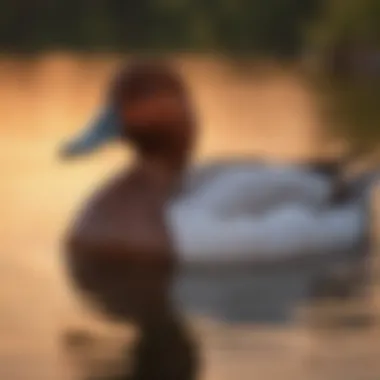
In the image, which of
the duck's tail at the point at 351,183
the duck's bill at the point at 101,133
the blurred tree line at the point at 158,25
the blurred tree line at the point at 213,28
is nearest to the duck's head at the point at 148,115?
the duck's bill at the point at 101,133

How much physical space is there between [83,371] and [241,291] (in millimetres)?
481

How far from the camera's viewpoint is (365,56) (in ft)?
20.5

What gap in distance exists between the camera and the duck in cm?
219

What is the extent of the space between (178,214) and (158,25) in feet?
16.2

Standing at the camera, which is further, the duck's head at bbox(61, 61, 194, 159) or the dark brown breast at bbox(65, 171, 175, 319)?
the duck's head at bbox(61, 61, 194, 159)

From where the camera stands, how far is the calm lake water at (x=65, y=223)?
1.71 m

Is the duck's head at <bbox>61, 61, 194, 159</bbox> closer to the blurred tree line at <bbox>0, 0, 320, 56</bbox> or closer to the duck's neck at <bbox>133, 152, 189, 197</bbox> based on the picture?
the duck's neck at <bbox>133, 152, 189, 197</bbox>

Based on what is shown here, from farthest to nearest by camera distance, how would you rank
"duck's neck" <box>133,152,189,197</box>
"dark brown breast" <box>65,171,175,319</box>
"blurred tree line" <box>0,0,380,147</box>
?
"blurred tree line" <box>0,0,380,147</box> → "duck's neck" <box>133,152,189,197</box> → "dark brown breast" <box>65,171,175,319</box>

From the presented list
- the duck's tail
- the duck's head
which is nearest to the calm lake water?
the duck's head

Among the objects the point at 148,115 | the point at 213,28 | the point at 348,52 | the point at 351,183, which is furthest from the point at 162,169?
the point at 213,28

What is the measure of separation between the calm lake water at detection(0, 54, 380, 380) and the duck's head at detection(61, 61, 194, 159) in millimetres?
152

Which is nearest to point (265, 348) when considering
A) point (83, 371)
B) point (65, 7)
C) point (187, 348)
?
point (187, 348)

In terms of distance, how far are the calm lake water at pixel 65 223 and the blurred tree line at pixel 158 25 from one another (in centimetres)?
168

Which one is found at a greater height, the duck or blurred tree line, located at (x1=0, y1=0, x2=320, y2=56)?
blurred tree line, located at (x1=0, y1=0, x2=320, y2=56)
